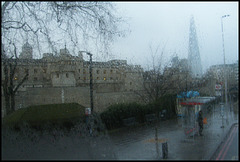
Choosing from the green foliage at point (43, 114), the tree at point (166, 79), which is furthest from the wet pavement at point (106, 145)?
the tree at point (166, 79)

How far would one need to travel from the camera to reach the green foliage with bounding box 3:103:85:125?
28.0 feet

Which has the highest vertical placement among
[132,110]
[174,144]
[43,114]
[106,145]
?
[43,114]

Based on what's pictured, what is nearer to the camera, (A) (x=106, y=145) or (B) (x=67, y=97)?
(A) (x=106, y=145)

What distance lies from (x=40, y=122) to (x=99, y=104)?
828 inches

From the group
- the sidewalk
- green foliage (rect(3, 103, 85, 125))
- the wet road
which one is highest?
green foliage (rect(3, 103, 85, 125))

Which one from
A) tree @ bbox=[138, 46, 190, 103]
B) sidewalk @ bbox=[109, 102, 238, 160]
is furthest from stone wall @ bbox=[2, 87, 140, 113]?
sidewalk @ bbox=[109, 102, 238, 160]

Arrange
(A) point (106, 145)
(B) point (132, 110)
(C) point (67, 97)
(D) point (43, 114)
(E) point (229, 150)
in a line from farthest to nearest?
(C) point (67, 97) < (B) point (132, 110) < (A) point (106, 145) < (D) point (43, 114) < (E) point (229, 150)

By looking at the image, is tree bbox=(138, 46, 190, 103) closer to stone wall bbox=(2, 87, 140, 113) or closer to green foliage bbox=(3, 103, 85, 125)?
stone wall bbox=(2, 87, 140, 113)

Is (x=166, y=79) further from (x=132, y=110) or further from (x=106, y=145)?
(x=106, y=145)

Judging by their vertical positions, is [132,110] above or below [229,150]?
above

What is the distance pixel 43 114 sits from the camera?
357 inches

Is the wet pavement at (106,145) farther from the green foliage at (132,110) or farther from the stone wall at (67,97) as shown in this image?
the stone wall at (67,97)

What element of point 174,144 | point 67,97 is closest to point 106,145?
point 174,144

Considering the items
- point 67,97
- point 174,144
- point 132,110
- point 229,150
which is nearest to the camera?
point 229,150
